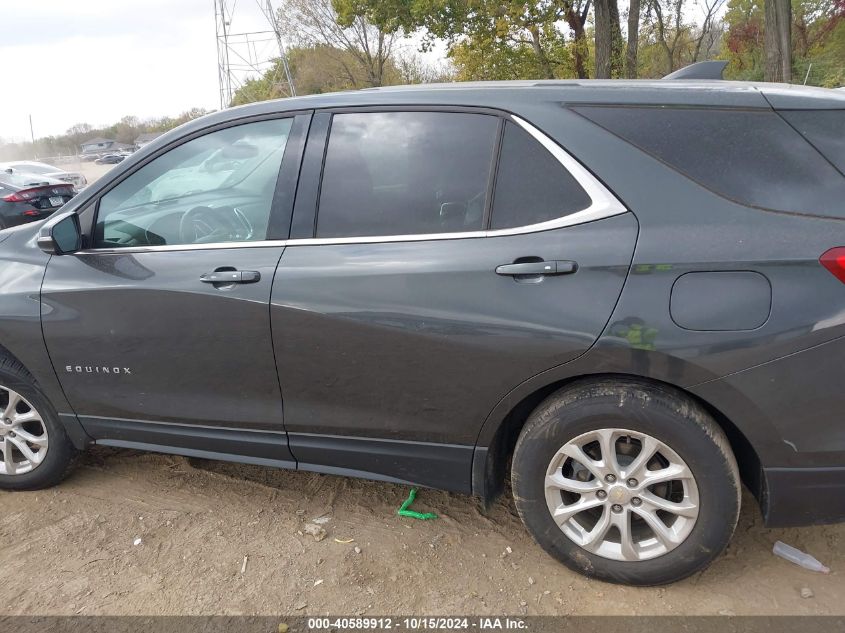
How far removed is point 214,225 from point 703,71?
213 centimetres

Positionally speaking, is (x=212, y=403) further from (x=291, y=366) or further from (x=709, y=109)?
(x=709, y=109)

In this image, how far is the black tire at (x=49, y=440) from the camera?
3.15 metres

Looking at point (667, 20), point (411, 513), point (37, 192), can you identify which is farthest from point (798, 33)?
point (411, 513)

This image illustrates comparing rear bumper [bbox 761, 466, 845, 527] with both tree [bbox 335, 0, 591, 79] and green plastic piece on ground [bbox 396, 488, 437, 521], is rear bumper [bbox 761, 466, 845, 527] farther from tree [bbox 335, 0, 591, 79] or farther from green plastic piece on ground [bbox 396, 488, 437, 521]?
tree [bbox 335, 0, 591, 79]

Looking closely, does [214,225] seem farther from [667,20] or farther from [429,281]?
[667,20]

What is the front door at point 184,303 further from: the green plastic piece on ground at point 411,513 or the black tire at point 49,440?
the green plastic piece on ground at point 411,513

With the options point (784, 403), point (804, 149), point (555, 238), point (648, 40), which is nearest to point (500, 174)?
point (555, 238)

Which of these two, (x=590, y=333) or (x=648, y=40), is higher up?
(x=648, y=40)

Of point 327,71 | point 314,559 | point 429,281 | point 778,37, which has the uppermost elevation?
point 327,71

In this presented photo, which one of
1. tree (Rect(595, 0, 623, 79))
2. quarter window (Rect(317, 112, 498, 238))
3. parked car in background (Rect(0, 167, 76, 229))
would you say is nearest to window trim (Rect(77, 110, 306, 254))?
quarter window (Rect(317, 112, 498, 238))

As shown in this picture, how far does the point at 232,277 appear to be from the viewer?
2.63 meters

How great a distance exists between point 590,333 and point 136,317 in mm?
1832

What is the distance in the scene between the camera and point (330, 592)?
8.41 feet

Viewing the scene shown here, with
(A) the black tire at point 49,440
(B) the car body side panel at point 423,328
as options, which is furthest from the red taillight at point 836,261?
(A) the black tire at point 49,440
